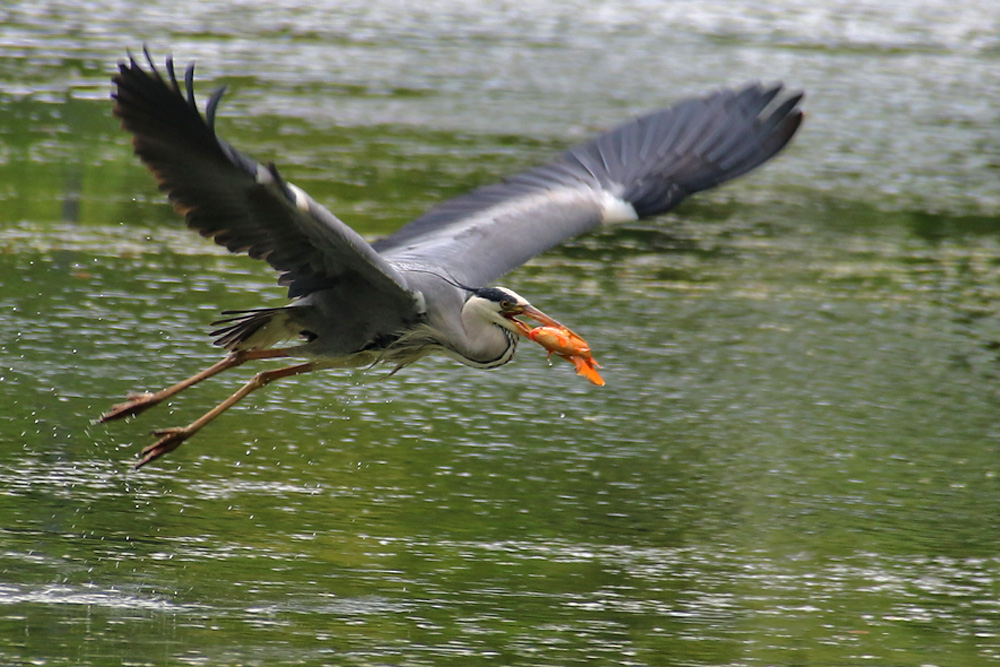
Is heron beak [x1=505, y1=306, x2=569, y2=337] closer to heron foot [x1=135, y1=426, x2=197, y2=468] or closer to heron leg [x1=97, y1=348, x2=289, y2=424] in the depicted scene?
heron leg [x1=97, y1=348, x2=289, y2=424]

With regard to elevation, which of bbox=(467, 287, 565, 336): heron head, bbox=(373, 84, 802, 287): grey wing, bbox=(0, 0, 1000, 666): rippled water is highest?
bbox=(373, 84, 802, 287): grey wing

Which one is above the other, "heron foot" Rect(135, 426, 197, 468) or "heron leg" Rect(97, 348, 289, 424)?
"heron leg" Rect(97, 348, 289, 424)

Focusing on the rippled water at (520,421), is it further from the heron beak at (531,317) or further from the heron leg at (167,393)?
the heron beak at (531,317)

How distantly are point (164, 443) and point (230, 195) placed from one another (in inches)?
41.8

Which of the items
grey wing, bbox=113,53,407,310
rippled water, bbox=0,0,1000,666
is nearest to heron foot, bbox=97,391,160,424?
rippled water, bbox=0,0,1000,666

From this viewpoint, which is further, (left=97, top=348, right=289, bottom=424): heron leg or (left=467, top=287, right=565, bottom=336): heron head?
(left=97, top=348, right=289, bottom=424): heron leg

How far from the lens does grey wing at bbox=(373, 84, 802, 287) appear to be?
6.60 m

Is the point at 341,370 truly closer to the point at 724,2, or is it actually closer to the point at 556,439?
the point at 556,439

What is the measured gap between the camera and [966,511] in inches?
241

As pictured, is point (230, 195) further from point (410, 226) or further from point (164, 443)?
point (410, 226)

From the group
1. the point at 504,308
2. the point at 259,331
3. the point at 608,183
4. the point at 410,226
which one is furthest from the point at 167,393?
the point at 608,183

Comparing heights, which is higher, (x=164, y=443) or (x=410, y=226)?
(x=410, y=226)

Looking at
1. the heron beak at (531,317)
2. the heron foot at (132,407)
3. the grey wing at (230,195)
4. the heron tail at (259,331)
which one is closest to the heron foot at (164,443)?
the heron foot at (132,407)

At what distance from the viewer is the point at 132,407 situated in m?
6.01
